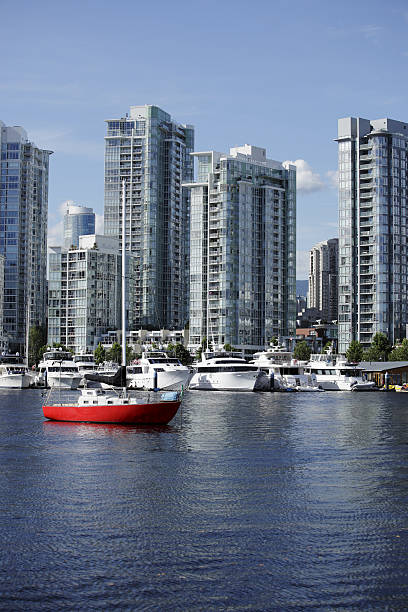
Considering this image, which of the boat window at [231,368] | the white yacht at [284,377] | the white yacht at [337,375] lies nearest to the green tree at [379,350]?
the white yacht at [337,375]

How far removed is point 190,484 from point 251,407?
186ft

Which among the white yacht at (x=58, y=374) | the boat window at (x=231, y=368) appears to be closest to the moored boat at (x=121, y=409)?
the white yacht at (x=58, y=374)

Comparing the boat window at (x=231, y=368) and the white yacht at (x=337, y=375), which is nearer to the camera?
the boat window at (x=231, y=368)

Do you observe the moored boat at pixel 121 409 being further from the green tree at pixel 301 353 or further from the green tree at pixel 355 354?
the green tree at pixel 301 353

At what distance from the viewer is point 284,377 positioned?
14162cm

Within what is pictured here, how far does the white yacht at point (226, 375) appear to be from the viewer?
134 meters

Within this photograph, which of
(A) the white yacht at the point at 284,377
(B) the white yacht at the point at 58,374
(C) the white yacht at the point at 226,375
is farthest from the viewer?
(A) the white yacht at the point at 284,377

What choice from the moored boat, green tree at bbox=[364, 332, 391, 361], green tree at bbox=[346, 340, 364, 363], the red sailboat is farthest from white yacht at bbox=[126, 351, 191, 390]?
green tree at bbox=[346, 340, 364, 363]

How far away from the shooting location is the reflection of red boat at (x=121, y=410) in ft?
201

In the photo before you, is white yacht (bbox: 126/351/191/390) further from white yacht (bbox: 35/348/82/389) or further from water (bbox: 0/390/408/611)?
water (bbox: 0/390/408/611)

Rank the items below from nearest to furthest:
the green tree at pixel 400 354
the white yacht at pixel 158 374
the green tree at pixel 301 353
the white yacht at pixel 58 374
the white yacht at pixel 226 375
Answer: the white yacht at pixel 158 374, the white yacht at pixel 226 375, the white yacht at pixel 58 374, the green tree at pixel 400 354, the green tree at pixel 301 353

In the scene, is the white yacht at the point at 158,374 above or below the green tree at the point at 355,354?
below

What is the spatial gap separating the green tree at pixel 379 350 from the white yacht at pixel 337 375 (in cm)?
2923

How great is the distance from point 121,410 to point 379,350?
128253 millimetres
